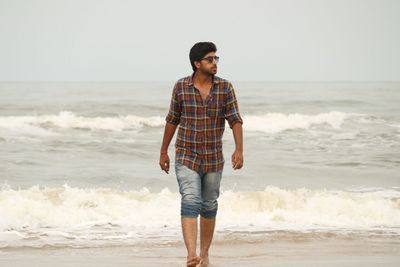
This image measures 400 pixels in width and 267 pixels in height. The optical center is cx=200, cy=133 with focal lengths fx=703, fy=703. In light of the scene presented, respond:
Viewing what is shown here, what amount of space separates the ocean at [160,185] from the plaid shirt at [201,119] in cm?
191

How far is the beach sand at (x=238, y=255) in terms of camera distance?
564cm

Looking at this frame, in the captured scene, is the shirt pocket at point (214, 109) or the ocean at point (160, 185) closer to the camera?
the shirt pocket at point (214, 109)

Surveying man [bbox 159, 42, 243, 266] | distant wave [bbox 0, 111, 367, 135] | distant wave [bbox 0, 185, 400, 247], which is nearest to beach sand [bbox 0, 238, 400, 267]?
distant wave [bbox 0, 185, 400, 247]

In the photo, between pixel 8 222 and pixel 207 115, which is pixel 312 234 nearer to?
pixel 207 115

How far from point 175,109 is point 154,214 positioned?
11.8 ft

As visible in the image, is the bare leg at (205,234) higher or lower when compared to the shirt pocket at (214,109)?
lower

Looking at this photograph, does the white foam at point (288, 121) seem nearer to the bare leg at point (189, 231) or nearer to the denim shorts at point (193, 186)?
the denim shorts at point (193, 186)

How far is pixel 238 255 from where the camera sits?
6.05m

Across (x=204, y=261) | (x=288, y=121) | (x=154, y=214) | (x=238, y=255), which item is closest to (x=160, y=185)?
(x=154, y=214)

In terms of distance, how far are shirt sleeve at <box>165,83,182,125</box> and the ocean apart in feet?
6.37

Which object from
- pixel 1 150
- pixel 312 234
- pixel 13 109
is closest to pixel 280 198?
pixel 312 234

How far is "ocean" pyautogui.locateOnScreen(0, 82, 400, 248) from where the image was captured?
7391 millimetres

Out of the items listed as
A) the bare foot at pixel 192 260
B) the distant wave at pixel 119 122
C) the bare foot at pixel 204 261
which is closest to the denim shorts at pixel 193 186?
the bare foot at pixel 192 260

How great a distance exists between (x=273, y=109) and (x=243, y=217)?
2512 cm
